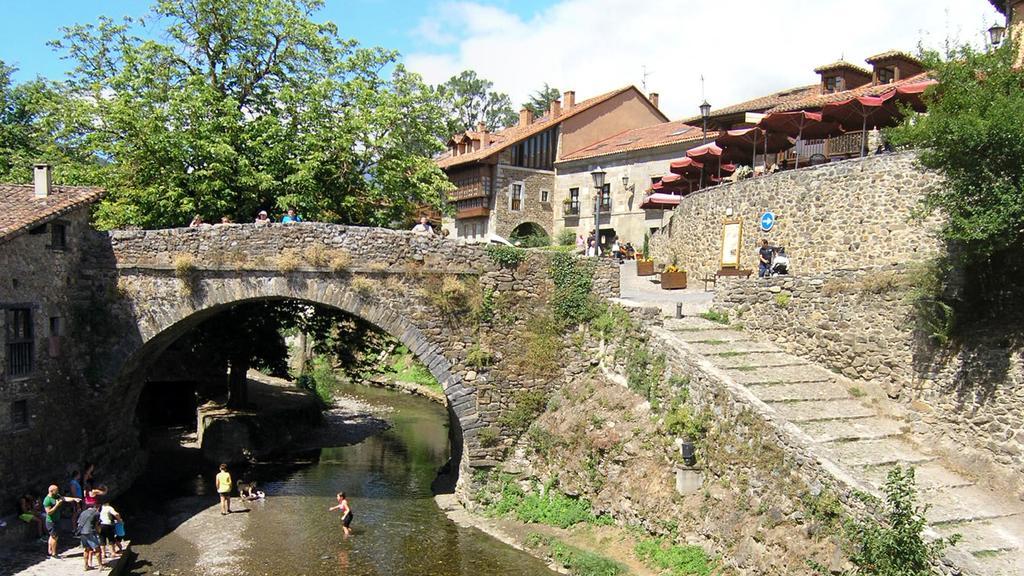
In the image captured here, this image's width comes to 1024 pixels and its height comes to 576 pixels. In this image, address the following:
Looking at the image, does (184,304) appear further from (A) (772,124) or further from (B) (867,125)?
(B) (867,125)

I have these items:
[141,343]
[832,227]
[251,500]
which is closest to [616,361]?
[832,227]

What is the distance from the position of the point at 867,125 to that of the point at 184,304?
21.1 meters

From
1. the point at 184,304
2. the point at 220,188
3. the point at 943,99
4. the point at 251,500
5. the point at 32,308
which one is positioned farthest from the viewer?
the point at 220,188

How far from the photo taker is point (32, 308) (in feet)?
57.7

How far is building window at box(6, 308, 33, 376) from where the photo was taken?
16875 mm

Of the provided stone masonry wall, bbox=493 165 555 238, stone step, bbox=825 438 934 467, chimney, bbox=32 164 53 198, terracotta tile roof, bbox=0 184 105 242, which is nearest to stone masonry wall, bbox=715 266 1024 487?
stone step, bbox=825 438 934 467

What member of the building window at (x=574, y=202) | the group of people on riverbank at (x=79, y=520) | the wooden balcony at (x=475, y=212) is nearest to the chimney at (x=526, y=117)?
the building window at (x=574, y=202)

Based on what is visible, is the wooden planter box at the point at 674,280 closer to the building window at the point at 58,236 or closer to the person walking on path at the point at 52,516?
the building window at the point at 58,236

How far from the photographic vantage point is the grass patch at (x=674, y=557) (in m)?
13.8

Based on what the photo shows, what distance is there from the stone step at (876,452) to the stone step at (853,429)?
13cm

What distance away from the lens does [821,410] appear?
15.2 metres

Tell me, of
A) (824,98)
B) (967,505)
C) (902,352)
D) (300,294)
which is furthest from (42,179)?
(824,98)

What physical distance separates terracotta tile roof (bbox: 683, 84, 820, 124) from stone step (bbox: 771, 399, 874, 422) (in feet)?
76.3

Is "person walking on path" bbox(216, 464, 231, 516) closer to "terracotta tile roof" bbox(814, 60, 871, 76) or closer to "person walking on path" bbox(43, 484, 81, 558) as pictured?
"person walking on path" bbox(43, 484, 81, 558)
